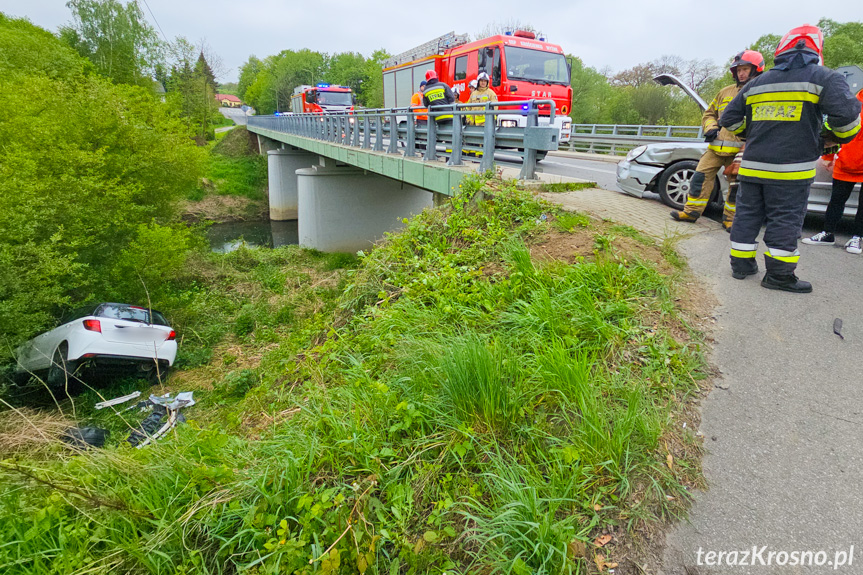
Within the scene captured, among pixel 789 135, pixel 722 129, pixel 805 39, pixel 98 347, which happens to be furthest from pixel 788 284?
pixel 98 347

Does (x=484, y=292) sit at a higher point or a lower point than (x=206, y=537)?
higher

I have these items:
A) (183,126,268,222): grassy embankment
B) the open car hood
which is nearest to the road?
the open car hood

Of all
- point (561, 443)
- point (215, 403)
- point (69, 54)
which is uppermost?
point (69, 54)

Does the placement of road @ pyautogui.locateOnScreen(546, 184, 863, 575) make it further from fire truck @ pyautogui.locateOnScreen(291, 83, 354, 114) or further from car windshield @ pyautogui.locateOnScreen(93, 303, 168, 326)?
fire truck @ pyautogui.locateOnScreen(291, 83, 354, 114)

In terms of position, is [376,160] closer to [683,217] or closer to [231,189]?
[683,217]

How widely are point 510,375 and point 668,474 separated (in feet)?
2.92

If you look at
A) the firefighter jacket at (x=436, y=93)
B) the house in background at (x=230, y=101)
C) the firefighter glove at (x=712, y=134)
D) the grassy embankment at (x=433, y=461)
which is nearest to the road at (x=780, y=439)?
the grassy embankment at (x=433, y=461)

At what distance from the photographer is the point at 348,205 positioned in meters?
19.9

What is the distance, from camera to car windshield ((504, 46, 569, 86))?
11.7 metres

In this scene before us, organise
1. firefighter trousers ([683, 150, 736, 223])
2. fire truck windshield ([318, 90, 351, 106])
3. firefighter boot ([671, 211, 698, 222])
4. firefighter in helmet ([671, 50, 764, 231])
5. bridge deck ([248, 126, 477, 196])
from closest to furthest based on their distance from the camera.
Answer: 1. firefighter in helmet ([671, 50, 764, 231])
2. firefighter trousers ([683, 150, 736, 223])
3. firefighter boot ([671, 211, 698, 222])
4. bridge deck ([248, 126, 477, 196])
5. fire truck windshield ([318, 90, 351, 106])

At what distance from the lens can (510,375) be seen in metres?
2.69

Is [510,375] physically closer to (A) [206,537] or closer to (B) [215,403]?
(A) [206,537]

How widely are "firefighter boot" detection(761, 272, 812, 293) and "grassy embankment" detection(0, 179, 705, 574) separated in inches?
34.2

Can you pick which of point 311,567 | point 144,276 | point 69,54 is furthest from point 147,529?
point 69,54
